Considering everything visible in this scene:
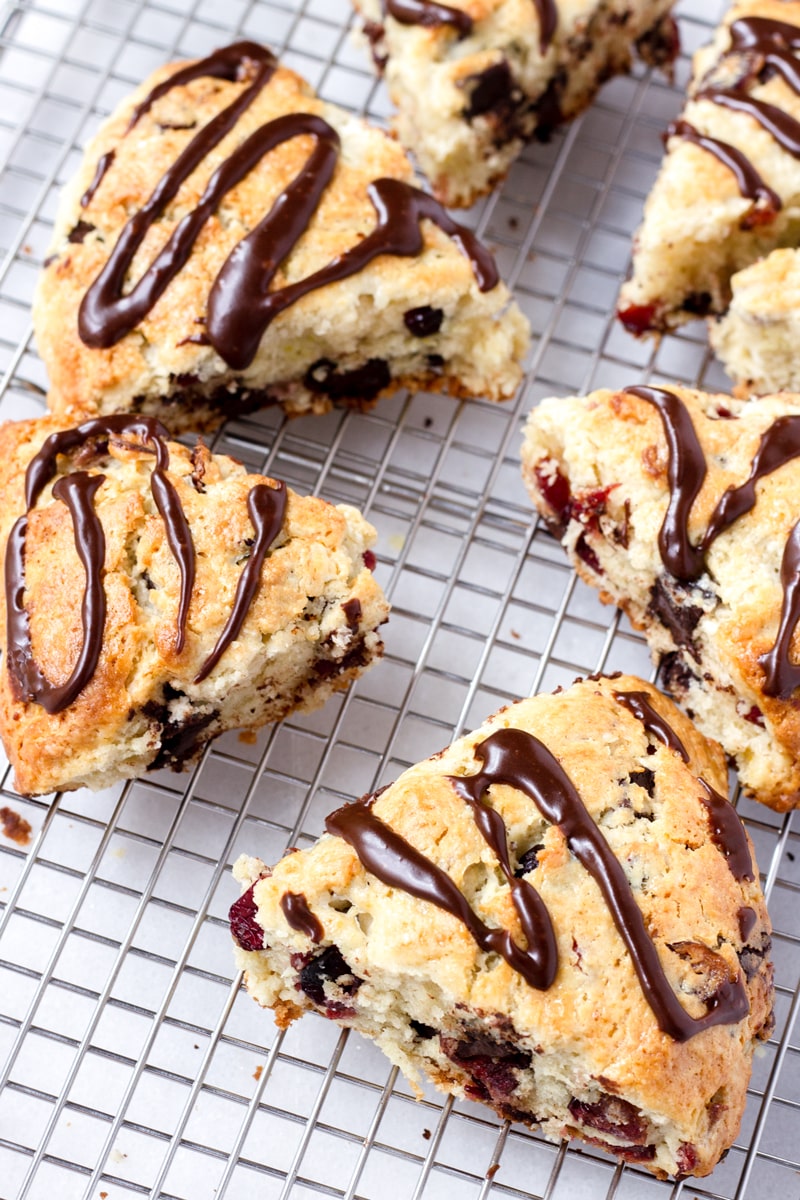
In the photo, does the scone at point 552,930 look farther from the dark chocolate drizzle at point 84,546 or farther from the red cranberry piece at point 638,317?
the red cranberry piece at point 638,317

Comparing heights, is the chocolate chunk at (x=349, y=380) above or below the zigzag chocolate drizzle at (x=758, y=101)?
below

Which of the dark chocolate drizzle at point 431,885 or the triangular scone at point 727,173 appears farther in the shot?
the triangular scone at point 727,173

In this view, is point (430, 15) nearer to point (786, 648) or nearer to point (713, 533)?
point (713, 533)

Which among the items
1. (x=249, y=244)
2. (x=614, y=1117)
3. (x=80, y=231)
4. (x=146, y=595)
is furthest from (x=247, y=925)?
(x=80, y=231)

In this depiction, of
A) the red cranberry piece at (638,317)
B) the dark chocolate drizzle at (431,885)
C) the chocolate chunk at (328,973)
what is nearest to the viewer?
the dark chocolate drizzle at (431,885)

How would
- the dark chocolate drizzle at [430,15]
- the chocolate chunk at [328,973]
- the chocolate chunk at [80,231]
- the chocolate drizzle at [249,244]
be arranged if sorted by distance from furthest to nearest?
the dark chocolate drizzle at [430,15], the chocolate chunk at [80,231], the chocolate drizzle at [249,244], the chocolate chunk at [328,973]

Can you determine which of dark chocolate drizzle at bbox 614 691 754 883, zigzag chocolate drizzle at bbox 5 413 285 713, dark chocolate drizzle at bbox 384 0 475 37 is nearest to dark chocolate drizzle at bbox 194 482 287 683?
zigzag chocolate drizzle at bbox 5 413 285 713

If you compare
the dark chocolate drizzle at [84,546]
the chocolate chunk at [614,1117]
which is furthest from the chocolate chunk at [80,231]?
the chocolate chunk at [614,1117]
